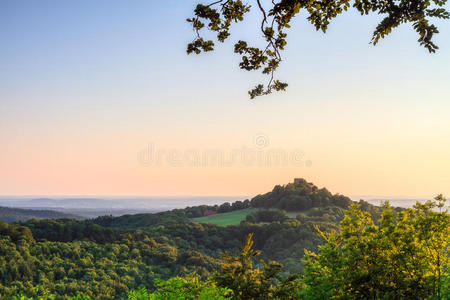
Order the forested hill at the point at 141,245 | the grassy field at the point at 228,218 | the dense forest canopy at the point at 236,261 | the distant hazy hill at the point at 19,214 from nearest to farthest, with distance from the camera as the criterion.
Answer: the dense forest canopy at the point at 236,261 < the forested hill at the point at 141,245 < the grassy field at the point at 228,218 < the distant hazy hill at the point at 19,214

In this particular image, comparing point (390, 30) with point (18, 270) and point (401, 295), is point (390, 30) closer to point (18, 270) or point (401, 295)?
point (401, 295)

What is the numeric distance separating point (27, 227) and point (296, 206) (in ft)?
221

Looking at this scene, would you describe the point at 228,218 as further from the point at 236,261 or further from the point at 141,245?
the point at 236,261

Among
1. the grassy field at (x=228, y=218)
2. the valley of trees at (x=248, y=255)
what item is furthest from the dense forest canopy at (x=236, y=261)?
the grassy field at (x=228, y=218)

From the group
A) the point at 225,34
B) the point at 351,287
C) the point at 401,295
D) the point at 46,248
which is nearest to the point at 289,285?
the point at 351,287

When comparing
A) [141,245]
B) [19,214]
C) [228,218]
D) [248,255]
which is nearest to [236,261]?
[248,255]

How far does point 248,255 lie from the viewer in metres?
17.0

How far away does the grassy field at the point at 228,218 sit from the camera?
95.9 meters

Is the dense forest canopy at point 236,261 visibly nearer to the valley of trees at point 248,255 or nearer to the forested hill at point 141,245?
the valley of trees at point 248,255

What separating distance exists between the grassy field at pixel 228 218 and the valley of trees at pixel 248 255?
3.37 metres

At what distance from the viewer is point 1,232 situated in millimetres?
49031

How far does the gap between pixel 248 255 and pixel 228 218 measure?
8566cm

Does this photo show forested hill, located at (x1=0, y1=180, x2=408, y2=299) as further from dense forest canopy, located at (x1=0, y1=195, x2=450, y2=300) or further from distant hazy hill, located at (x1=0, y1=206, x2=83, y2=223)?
distant hazy hill, located at (x1=0, y1=206, x2=83, y2=223)

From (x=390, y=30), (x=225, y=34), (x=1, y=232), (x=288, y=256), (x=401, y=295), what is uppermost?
(x=225, y=34)
